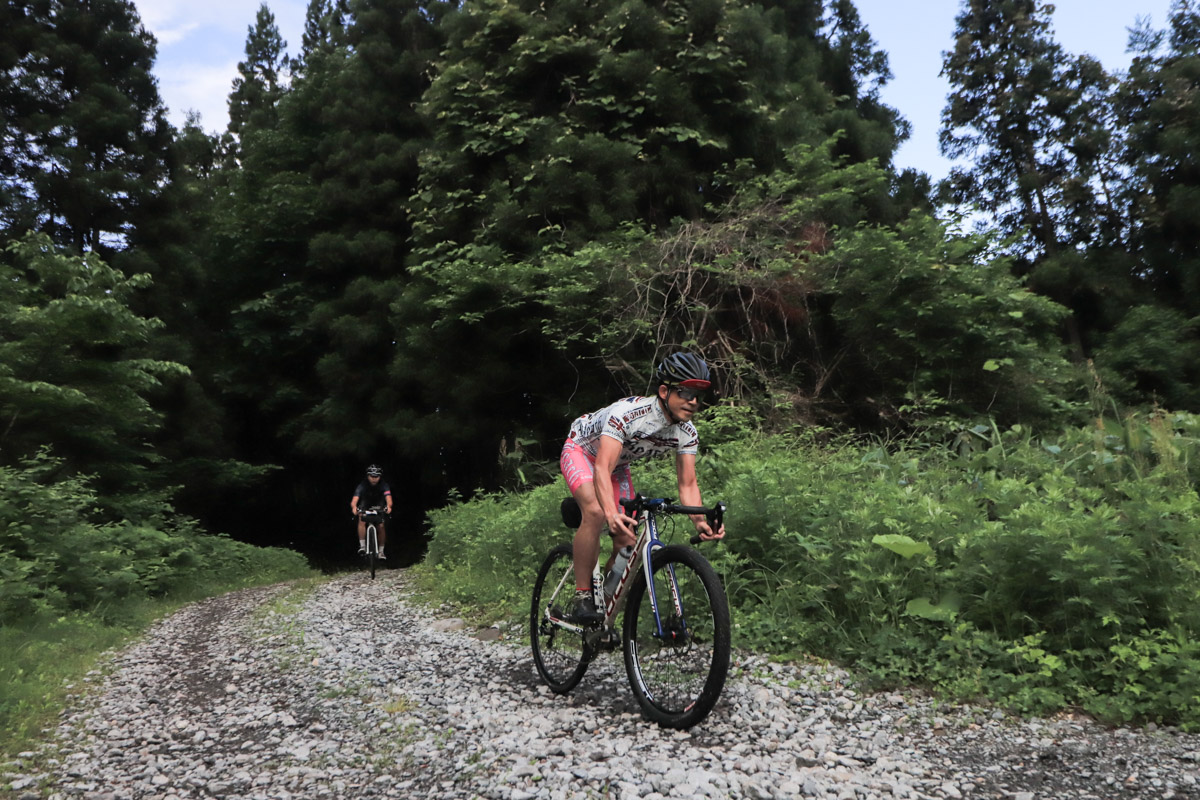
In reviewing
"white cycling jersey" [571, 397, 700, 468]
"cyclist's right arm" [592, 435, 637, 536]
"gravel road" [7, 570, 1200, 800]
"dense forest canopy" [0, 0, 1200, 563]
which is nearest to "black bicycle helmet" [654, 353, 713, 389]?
"white cycling jersey" [571, 397, 700, 468]

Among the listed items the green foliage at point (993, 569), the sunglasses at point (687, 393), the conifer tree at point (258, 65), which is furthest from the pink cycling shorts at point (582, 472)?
the conifer tree at point (258, 65)

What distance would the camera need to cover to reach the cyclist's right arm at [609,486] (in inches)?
171

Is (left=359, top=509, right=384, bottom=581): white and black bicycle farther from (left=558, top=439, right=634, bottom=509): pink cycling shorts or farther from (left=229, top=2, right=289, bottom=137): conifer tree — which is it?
(left=229, top=2, right=289, bottom=137): conifer tree

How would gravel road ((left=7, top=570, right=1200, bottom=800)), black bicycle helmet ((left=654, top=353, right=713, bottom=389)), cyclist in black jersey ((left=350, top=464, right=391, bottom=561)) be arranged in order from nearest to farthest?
gravel road ((left=7, top=570, right=1200, bottom=800)) → black bicycle helmet ((left=654, top=353, right=713, bottom=389)) → cyclist in black jersey ((left=350, top=464, right=391, bottom=561))

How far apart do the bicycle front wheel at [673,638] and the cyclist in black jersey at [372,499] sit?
1102 centimetres

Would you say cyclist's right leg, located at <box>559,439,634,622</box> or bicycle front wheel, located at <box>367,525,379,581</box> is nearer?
cyclist's right leg, located at <box>559,439,634,622</box>

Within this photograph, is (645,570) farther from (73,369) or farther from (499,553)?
(73,369)

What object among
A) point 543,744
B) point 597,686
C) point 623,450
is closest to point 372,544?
point 597,686

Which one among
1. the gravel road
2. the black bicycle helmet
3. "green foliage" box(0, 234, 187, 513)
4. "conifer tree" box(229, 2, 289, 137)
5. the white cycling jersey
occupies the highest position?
"conifer tree" box(229, 2, 289, 137)

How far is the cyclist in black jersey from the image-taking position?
1471 cm

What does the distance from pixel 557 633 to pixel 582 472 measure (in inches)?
46.0

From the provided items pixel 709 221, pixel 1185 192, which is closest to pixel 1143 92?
pixel 1185 192

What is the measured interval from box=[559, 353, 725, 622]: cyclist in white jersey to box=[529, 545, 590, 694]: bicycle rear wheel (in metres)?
0.31

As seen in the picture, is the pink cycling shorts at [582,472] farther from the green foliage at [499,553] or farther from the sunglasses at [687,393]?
the green foliage at [499,553]
